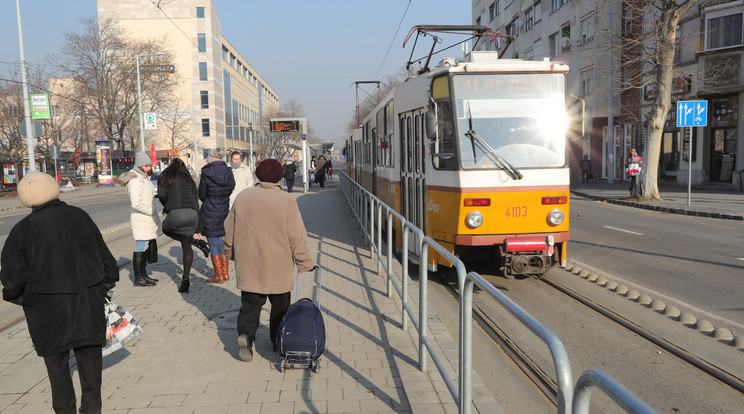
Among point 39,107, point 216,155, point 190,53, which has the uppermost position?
point 190,53

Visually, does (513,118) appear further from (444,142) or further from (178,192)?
(178,192)

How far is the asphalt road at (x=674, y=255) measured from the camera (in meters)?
7.18

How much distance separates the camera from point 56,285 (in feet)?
11.7

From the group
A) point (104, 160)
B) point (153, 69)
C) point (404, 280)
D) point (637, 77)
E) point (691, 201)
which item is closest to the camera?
point (404, 280)

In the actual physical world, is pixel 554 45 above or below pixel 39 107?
above

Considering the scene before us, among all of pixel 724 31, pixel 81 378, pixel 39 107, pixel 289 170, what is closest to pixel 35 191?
pixel 81 378

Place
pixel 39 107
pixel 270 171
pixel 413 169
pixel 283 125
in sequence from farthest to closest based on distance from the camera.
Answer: pixel 283 125
pixel 39 107
pixel 413 169
pixel 270 171

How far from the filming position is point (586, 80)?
35156mm

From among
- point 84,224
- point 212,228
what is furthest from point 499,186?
point 84,224

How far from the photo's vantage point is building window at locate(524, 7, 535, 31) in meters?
43.2

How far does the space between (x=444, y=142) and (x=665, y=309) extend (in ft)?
11.0

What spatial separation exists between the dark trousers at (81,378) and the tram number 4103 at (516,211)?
5.32 meters

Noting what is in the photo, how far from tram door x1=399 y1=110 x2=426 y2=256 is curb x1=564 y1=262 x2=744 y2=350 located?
2.47 metres

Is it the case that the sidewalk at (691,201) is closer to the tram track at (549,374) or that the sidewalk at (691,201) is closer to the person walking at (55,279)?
the tram track at (549,374)
